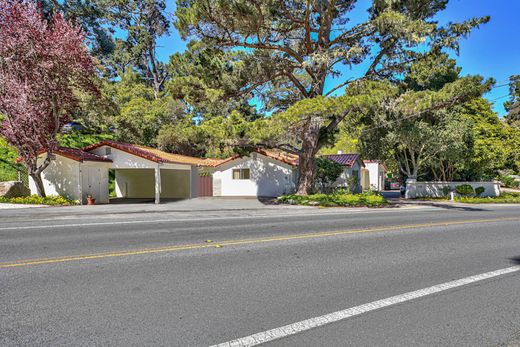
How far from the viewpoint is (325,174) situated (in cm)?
2933

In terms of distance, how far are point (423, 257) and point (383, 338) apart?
150 inches

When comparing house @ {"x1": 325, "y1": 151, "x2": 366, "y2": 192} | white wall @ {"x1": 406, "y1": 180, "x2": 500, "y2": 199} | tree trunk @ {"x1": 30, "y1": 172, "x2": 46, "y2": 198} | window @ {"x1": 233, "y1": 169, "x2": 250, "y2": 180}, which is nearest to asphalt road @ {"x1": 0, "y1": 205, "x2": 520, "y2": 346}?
tree trunk @ {"x1": 30, "y1": 172, "x2": 46, "y2": 198}

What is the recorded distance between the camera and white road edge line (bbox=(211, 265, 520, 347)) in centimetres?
333

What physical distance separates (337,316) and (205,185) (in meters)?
27.5

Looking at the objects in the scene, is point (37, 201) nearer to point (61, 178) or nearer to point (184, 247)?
A: point (61, 178)

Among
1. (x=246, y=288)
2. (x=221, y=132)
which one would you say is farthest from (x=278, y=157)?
(x=246, y=288)

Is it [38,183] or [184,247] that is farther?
[38,183]

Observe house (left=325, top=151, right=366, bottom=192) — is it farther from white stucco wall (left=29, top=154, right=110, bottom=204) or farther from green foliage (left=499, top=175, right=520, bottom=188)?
green foliage (left=499, top=175, right=520, bottom=188)

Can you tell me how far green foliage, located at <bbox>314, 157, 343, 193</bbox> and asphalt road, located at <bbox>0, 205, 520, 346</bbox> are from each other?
66.6 feet

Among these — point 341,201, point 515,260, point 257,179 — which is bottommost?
point 515,260

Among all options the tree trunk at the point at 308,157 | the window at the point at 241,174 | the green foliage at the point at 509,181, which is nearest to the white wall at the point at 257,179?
the window at the point at 241,174

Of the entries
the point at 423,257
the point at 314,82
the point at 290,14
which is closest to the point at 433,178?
the point at 314,82

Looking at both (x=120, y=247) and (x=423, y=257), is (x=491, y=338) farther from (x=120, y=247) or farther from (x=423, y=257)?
(x=120, y=247)

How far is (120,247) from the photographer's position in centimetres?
733
